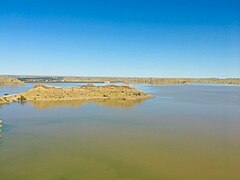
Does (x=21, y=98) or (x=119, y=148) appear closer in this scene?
(x=119, y=148)

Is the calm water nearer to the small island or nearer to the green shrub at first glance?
the green shrub

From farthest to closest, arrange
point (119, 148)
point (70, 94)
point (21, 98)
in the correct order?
point (70, 94) → point (21, 98) → point (119, 148)

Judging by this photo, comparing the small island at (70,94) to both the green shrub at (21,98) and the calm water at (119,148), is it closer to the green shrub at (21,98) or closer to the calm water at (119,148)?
the green shrub at (21,98)

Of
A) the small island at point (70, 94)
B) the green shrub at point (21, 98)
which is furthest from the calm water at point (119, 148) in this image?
the small island at point (70, 94)

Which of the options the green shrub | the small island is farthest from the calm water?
the small island

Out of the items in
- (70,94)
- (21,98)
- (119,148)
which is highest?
(70,94)

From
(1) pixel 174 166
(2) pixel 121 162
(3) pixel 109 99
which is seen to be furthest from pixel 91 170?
(3) pixel 109 99

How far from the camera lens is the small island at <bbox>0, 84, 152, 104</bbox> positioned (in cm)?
4863

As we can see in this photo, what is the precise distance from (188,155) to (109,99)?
36.5m

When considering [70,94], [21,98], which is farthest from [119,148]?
[70,94]

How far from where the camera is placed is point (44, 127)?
997 inches

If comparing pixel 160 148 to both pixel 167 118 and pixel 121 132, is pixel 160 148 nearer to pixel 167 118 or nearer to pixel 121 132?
pixel 121 132

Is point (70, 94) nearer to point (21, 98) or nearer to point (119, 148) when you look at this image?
point (21, 98)

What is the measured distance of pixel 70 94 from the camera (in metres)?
53.6
